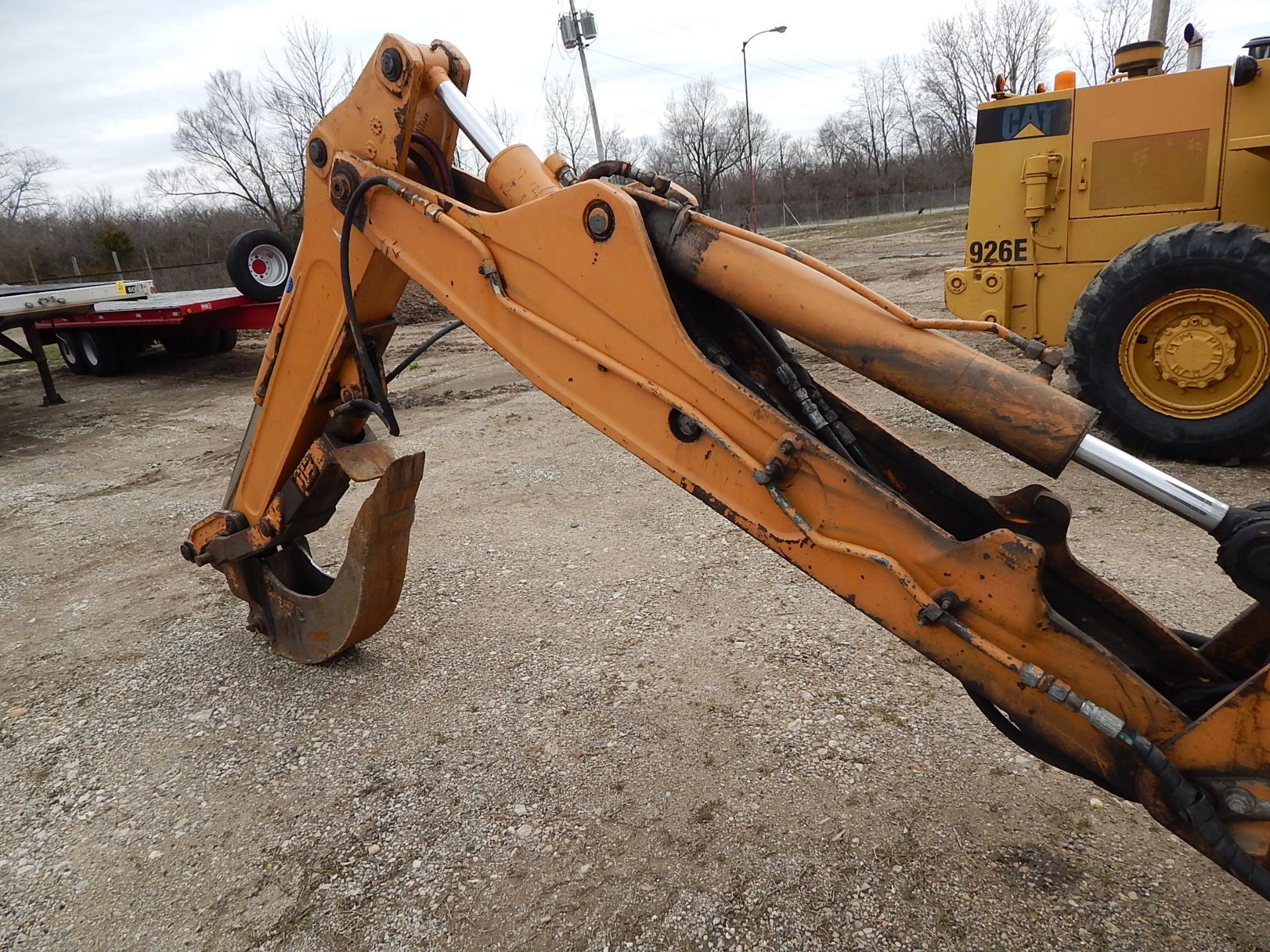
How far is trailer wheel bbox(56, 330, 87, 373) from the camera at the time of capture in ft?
41.4

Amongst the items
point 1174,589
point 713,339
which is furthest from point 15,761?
point 1174,589

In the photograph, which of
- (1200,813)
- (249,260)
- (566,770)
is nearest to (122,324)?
(249,260)

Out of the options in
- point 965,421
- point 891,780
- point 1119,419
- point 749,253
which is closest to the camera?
point 965,421

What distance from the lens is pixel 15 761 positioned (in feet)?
10.8

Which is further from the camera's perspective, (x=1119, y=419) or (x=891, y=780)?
(x=1119, y=419)

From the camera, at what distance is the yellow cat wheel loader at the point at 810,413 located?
1754 millimetres

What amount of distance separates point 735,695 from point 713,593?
91 cm

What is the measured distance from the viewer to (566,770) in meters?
2.99

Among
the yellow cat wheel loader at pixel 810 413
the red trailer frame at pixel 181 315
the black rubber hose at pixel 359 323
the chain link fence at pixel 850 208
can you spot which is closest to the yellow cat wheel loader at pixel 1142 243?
the yellow cat wheel loader at pixel 810 413

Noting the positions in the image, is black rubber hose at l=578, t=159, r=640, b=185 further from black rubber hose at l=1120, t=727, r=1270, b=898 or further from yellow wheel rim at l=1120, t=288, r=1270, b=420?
yellow wheel rim at l=1120, t=288, r=1270, b=420

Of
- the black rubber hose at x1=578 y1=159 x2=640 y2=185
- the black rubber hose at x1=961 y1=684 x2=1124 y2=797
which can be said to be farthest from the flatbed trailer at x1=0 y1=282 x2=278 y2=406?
the black rubber hose at x1=961 y1=684 x2=1124 y2=797

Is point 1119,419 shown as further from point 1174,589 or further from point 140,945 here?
point 140,945

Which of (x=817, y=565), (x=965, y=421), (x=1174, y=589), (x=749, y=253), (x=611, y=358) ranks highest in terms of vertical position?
(x=749, y=253)

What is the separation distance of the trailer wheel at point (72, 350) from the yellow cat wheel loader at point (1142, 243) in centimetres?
1244
